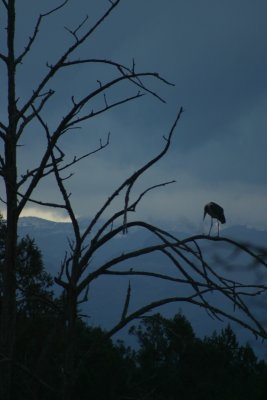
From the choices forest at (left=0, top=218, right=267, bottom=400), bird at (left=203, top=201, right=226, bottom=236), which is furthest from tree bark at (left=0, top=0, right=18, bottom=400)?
forest at (left=0, top=218, right=267, bottom=400)

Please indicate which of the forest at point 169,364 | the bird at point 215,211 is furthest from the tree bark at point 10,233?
the forest at point 169,364

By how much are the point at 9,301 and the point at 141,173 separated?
1.38m

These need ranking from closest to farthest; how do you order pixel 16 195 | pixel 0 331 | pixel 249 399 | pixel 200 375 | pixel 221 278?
pixel 221 278, pixel 0 331, pixel 16 195, pixel 249 399, pixel 200 375

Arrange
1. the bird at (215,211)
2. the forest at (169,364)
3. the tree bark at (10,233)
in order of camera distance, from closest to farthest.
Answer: the tree bark at (10,233)
the bird at (215,211)
the forest at (169,364)

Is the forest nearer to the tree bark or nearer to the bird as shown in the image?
the bird

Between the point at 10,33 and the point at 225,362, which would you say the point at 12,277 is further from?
the point at 225,362

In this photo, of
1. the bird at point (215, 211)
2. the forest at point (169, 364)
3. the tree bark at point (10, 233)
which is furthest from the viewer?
the forest at point (169, 364)

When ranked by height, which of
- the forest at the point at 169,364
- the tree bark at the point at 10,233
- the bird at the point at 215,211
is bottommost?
the tree bark at the point at 10,233

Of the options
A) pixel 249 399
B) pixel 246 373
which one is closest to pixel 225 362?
pixel 246 373

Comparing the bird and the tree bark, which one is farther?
the bird

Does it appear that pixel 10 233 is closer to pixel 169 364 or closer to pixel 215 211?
pixel 215 211

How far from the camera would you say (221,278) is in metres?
4.11

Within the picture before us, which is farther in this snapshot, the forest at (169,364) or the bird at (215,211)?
the forest at (169,364)

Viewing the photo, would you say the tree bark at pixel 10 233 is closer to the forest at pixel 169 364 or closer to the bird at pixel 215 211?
the bird at pixel 215 211
